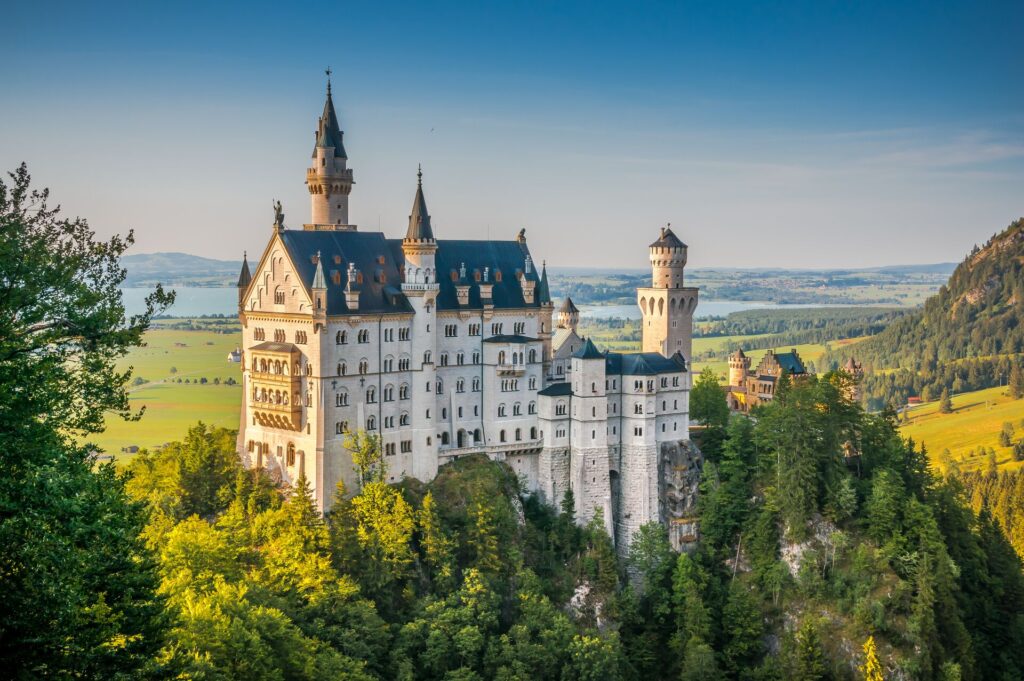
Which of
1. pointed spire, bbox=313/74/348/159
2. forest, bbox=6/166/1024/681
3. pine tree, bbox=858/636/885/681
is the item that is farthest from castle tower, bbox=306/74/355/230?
pine tree, bbox=858/636/885/681

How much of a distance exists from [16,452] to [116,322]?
7.15m

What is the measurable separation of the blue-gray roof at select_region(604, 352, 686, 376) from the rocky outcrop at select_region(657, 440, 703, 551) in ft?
21.5

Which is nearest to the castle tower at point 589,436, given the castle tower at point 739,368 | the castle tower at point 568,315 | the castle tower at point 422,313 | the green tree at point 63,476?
the castle tower at point 568,315

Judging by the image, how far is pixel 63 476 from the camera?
36406 mm

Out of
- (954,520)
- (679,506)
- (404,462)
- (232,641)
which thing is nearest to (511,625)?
(404,462)

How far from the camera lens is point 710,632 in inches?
3465

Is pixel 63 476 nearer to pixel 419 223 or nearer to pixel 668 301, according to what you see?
pixel 419 223

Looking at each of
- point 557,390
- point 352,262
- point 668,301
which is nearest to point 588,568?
point 557,390

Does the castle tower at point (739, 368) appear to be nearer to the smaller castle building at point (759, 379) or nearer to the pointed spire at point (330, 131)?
the smaller castle building at point (759, 379)

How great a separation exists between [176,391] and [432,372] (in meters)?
75.5

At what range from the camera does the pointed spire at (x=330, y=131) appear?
91500 millimetres

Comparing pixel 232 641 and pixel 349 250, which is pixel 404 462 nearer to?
pixel 349 250

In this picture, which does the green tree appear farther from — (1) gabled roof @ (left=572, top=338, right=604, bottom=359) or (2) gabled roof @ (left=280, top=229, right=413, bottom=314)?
(1) gabled roof @ (left=572, top=338, right=604, bottom=359)

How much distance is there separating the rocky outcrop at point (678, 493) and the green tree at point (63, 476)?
59550 millimetres
